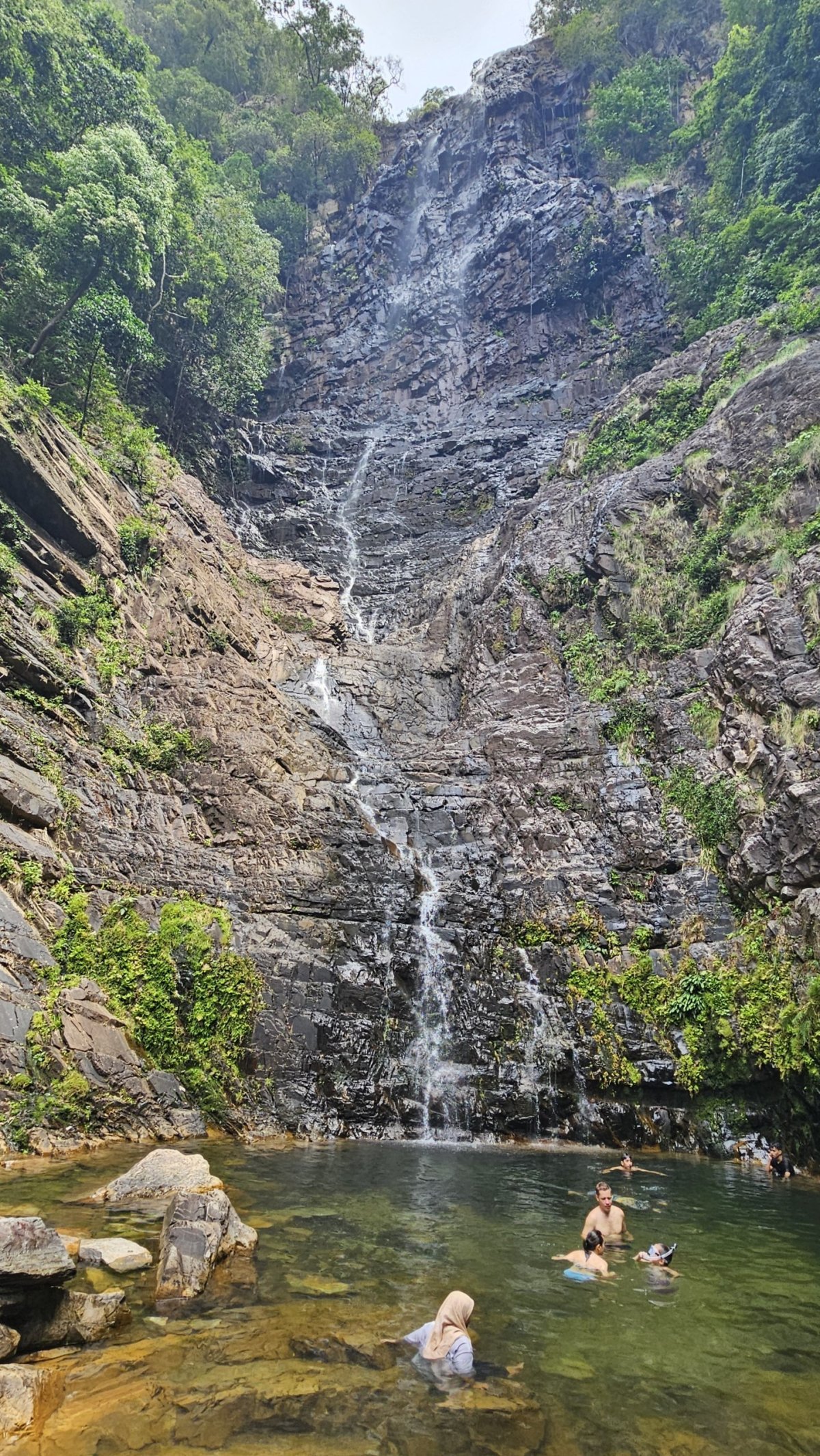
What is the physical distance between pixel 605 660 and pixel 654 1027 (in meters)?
11.5

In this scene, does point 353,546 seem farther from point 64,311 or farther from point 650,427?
point 64,311

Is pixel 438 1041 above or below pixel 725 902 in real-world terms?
below

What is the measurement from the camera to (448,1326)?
5660 millimetres

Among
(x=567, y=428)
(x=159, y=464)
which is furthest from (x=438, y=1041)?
(x=567, y=428)

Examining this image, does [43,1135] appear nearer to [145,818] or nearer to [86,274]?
[145,818]

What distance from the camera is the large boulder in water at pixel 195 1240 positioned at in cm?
615

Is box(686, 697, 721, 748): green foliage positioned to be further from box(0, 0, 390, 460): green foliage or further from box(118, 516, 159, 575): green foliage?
box(0, 0, 390, 460): green foliage

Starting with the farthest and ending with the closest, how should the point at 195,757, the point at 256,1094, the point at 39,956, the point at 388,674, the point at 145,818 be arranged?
the point at 388,674 < the point at 195,757 < the point at 145,818 < the point at 256,1094 < the point at 39,956

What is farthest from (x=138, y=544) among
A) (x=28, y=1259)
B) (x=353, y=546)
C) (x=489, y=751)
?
(x=28, y=1259)

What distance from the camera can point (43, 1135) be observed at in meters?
10.3

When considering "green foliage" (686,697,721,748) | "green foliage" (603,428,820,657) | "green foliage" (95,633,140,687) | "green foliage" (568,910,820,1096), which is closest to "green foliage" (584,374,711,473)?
"green foliage" (603,428,820,657)

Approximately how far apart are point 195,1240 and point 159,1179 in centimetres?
236

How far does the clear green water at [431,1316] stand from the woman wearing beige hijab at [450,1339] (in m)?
0.22

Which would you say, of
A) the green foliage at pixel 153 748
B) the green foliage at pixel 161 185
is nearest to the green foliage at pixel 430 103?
the green foliage at pixel 161 185
